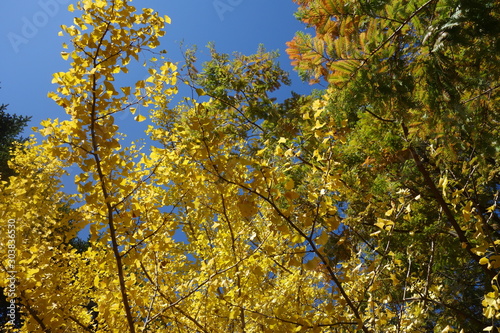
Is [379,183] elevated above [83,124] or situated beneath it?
elevated above

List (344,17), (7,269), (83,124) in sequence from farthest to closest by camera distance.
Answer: (344,17), (7,269), (83,124)

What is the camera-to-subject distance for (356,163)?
14.1ft

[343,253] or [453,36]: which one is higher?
[343,253]

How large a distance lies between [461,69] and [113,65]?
251cm

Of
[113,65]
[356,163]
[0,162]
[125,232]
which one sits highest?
[0,162]

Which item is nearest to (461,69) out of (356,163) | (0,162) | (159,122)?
(356,163)

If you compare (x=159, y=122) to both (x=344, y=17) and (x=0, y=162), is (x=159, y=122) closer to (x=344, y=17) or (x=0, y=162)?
(x=0, y=162)

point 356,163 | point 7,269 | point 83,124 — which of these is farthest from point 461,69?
point 7,269

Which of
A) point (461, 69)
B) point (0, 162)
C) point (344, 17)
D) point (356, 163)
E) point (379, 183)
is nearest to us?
point (344, 17)

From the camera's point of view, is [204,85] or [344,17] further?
→ [204,85]

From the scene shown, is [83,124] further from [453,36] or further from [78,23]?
[453,36]

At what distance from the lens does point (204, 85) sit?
446cm

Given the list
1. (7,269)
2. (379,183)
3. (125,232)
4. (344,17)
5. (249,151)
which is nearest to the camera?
(125,232)

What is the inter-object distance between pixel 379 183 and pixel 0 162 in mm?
11536
